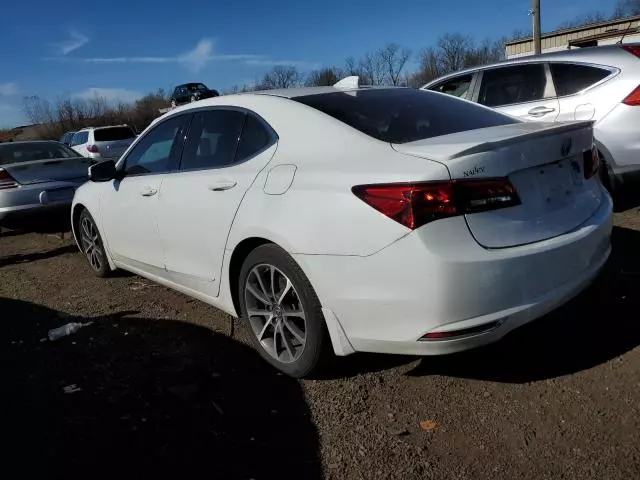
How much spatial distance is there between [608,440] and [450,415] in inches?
26.5

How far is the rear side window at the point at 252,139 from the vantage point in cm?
332

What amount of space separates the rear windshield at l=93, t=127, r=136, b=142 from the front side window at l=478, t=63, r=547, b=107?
14.5 m

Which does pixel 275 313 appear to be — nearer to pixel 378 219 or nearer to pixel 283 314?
pixel 283 314

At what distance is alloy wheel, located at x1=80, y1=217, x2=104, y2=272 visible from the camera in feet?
17.7

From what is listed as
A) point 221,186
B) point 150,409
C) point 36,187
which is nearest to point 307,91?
point 221,186

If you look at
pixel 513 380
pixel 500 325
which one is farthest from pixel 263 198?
pixel 513 380

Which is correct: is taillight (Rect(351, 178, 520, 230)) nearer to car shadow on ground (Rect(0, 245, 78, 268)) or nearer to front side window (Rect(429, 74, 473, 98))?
→ front side window (Rect(429, 74, 473, 98))

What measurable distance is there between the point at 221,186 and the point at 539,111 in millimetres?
4048

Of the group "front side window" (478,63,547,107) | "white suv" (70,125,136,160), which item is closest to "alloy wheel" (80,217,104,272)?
"front side window" (478,63,547,107)

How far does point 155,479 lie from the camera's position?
2.42m

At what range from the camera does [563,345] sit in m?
3.28

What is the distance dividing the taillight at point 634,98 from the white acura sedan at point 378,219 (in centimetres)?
258

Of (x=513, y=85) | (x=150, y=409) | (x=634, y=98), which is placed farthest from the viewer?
(x=513, y=85)

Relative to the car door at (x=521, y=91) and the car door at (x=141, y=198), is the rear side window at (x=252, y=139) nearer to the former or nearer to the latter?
the car door at (x=141, y=198)
